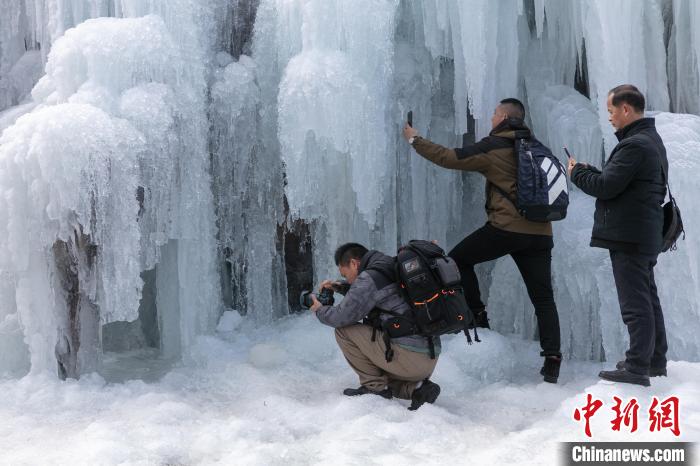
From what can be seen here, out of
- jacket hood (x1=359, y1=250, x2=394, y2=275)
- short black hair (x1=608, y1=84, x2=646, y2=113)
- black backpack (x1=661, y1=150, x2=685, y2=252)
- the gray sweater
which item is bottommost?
the gray sweater

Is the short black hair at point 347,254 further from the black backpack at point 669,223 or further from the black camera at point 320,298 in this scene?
the black backpack at point 669,223

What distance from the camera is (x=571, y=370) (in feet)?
15.7

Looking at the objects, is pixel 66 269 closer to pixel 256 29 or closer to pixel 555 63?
pixel 256 29

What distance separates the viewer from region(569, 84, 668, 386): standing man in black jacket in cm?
356

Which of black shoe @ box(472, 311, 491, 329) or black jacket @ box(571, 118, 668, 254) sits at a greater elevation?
black jacket @ box(571, 118, 668, 254)

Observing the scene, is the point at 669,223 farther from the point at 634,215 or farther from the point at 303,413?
the point at 303,413

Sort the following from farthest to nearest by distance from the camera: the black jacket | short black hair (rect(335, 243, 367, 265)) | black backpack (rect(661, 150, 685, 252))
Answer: short black hair (rect(335, 243, 367, 265))
black backpack (rect(661, 150, 685, 252))
the black jacket

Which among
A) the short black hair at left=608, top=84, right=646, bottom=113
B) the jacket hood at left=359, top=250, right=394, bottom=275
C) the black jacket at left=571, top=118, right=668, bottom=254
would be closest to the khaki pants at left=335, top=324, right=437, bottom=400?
the jacket hood at left=359, top=250, right=394, bottom=275

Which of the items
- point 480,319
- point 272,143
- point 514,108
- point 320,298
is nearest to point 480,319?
point 480,319

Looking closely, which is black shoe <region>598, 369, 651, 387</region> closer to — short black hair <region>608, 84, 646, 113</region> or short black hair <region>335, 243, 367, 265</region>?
short black hair <region>608, 84, 646, 113</region>

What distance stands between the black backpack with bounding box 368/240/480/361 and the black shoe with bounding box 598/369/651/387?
801mm

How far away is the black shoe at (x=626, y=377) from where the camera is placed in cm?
356

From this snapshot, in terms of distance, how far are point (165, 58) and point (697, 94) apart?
4146 millimetres

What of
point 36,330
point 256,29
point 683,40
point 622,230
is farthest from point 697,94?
point 36,330
